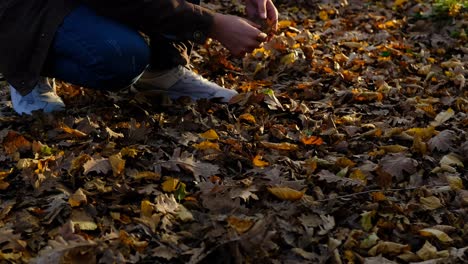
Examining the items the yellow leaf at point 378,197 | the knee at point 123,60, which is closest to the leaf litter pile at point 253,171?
the yellow leaf at point 378,197

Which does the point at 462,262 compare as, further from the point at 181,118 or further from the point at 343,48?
the point at 343,48

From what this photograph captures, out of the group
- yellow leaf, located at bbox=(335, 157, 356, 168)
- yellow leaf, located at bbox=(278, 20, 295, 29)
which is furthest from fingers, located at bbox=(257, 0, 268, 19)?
yellow leaf, located at bbox=(278, 20, 295, 29)

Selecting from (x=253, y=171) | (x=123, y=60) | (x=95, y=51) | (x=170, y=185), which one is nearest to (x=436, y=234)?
(x=253, y=171)

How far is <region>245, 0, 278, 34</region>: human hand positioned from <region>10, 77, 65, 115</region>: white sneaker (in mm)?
1181

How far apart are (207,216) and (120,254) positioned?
400 millimetres

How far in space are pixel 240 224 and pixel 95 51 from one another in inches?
50.8

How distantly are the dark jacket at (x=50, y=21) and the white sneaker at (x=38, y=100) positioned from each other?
250 millimetres

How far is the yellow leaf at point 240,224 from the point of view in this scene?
6.94 feet

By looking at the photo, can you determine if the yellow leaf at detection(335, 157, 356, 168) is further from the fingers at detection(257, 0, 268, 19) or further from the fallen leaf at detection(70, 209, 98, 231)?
the fallen leaf at detection(70, 209, 98, 231)

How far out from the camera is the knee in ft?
9.53

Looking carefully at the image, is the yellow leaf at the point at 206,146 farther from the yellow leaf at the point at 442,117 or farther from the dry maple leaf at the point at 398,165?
the yellow leaf at the point at 442,117

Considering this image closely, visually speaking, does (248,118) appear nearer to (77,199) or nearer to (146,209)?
(146,209)

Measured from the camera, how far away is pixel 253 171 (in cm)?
261

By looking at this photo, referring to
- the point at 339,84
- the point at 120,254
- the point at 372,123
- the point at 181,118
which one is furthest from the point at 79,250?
the point at 339,84
